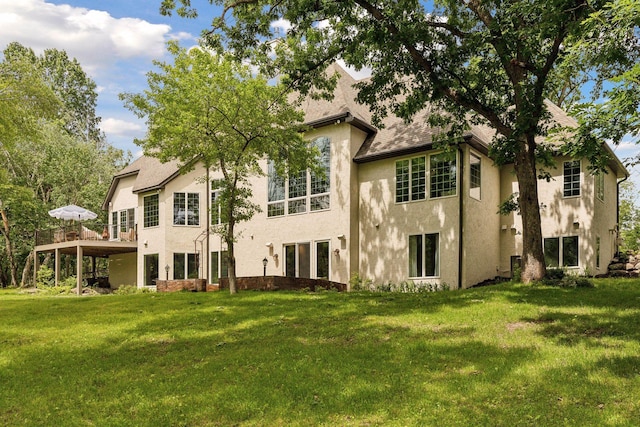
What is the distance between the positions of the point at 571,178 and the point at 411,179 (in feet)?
19.2

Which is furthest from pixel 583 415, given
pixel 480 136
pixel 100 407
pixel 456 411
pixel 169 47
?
pixel 169 47

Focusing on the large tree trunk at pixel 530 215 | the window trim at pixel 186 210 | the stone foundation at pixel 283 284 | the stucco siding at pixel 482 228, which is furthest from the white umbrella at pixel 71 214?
the large tree trunk at pixel 530 215

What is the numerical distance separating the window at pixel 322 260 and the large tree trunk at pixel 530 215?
24.8 feet

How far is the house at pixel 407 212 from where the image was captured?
54.2ft

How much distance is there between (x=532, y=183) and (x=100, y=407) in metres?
12.3

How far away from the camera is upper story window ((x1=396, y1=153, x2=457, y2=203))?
16641 millimetres

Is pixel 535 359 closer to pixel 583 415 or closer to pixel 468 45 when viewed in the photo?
pixel 583 415

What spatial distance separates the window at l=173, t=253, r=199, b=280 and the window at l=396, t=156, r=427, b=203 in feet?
38.5

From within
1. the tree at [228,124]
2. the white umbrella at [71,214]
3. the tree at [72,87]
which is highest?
the tree at [72,87]

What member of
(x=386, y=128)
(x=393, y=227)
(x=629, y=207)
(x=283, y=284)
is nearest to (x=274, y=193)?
(x=283, y=284)

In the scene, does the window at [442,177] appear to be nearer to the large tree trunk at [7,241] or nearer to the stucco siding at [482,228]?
the stucco siding at [482,228]

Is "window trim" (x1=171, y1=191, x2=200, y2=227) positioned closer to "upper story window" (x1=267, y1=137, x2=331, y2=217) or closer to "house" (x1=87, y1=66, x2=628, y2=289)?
"house" (x1=87, y1=66, x2=628, y2=289)

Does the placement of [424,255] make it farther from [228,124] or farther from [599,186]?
[228,124]

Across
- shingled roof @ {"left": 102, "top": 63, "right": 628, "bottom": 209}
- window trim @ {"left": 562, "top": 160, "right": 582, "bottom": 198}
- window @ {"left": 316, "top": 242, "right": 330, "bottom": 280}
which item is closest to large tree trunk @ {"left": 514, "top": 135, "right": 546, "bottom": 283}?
shingled roof @ {"left": 102, "top": 63, "right": 628, "bottom": 209}
